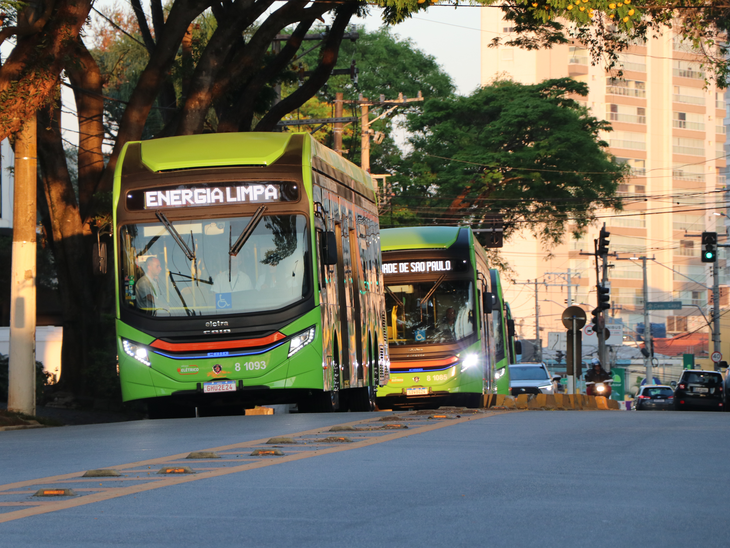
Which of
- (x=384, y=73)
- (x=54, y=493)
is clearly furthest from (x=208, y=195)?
(x=384, y=73)

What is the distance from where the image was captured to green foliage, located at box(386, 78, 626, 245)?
4400 centimetres

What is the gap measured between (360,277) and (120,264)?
4549 millimetres

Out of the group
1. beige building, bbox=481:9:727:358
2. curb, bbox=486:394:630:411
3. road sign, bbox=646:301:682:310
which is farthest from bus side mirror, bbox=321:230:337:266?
beige building, bbox=481:9:727:358

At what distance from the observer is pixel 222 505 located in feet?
20.7

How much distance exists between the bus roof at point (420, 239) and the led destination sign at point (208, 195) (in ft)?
25.1

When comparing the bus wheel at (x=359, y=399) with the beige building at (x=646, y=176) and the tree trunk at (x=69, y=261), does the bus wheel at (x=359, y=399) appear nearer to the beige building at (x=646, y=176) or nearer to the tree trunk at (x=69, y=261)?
the tree trunk at (x=69, y=261)

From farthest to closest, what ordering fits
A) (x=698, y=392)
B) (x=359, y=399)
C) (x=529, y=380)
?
(x=698, y=392)
(x=529, y=380)
(x=359, y=399)

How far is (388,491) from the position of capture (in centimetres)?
683

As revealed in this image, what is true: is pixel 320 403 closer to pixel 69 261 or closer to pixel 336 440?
pixel 336 440

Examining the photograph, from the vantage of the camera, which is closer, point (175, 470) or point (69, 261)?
point (175, 470)

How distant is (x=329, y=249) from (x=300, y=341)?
128cm

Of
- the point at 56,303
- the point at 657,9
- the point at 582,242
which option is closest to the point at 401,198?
the point at 56,303

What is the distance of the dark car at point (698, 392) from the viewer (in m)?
38.8

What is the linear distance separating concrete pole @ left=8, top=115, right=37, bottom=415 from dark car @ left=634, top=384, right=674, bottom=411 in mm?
29475
